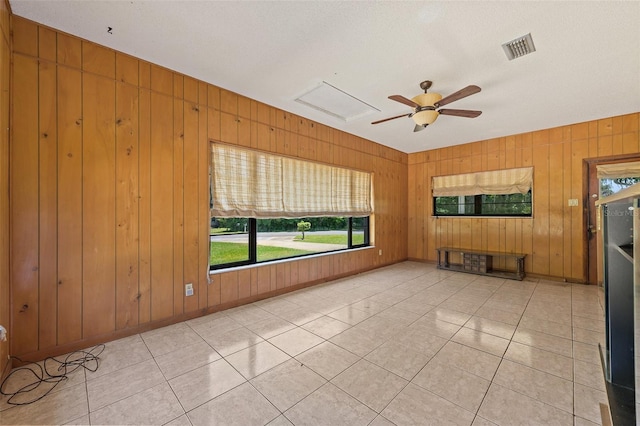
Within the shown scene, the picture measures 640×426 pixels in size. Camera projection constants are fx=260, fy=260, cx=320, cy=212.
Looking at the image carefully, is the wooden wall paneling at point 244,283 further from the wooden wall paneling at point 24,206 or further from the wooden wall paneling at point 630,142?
the wooden wall paneling at point 630,142

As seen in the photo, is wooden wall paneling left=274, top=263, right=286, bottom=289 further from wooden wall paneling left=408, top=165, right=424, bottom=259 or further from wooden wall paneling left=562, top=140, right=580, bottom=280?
wooden wall paneling left=562, top=140, right=580, bottom=280

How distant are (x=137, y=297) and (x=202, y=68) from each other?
2575 mm

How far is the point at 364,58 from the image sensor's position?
8.86 feet

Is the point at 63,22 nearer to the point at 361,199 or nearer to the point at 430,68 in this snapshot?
the point at 430,68

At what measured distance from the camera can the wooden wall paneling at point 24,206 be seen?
2.14m

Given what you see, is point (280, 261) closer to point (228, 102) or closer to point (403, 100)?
point (228, 102)

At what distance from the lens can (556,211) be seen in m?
4.78

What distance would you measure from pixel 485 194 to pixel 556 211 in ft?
3.88

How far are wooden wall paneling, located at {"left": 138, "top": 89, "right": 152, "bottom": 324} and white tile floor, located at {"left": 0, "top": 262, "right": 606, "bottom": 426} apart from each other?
36 centimetres

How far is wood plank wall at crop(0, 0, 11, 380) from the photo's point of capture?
1.94 m

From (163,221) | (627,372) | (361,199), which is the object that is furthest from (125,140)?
(627,372)

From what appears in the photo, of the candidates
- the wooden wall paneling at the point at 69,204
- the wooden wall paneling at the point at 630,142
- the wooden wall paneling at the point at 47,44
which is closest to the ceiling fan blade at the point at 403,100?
the wooden wall paneling at the point at 69,204

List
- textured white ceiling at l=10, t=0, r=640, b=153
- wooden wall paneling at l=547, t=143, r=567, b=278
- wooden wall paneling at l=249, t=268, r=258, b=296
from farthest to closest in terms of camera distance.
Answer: wooden wall paneling at l=547, t=143, r=567, b=278 → wooden wall paneling at l=249, t=268, r=258, b=296 → textured white ceiling at l=10, t=0, r=640, b=153

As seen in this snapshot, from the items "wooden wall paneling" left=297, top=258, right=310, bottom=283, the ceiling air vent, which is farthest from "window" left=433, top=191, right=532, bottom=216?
"wooden wall paneling" left=297, top=258, right=310, bottom=283
